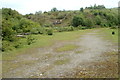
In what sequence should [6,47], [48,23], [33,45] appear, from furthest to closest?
[48,23]
[33,45]
[6,47]

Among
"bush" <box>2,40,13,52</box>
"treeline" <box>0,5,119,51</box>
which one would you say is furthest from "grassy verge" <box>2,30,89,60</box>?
"treeline" <box>0,5,119,51</box>

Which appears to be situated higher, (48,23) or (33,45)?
(48,23)

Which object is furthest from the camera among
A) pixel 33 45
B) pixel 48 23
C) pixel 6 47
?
pixel 48 23

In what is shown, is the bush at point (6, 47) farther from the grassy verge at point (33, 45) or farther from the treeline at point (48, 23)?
the grassy verge at point (33, 45)

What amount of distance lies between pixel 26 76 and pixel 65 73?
1.91 m

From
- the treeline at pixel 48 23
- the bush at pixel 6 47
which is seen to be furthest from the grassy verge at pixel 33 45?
the treeline at pixel 48 23

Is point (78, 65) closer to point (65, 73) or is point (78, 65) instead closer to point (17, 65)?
point (65, 73)

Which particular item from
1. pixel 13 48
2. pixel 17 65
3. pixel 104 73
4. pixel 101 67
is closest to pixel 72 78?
pixel 104 73

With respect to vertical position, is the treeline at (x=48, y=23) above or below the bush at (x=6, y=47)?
above

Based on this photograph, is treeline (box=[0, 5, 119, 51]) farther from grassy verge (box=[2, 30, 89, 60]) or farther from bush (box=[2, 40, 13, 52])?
grassy verge (box=[2, 30, 89, 60])

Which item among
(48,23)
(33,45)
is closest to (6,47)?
(33,45)

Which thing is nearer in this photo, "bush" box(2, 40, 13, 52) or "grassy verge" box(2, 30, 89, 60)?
"grassy verge" box(2, 30, 89, 60)

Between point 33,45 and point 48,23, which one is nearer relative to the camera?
point 33,45

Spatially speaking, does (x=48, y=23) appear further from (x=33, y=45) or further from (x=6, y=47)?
(x=6, y=47)
